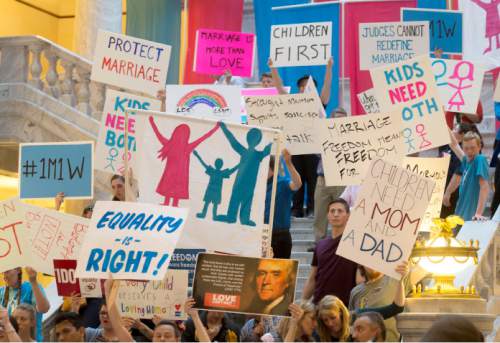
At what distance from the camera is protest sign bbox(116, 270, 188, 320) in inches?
372

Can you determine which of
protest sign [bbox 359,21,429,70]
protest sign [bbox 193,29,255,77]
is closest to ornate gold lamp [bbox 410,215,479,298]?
protest sign [bbox 359,21,429,70]

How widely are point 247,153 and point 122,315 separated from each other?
1.49 metres

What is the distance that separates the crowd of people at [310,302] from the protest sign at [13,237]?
0.13 m

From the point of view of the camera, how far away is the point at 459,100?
525 inches

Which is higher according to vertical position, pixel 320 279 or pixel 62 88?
pixel 62 88

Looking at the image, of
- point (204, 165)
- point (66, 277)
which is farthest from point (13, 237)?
point (204, 165)

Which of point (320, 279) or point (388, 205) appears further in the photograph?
point (320, 279)

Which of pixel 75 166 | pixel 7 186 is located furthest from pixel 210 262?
pixel 7 186

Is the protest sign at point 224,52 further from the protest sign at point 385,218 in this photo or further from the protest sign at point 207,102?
the protest sign at point 385,218

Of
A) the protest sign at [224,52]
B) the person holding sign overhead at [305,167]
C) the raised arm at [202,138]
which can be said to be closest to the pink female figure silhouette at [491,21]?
the protest sign at [224,52]

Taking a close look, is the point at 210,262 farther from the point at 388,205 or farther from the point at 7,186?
the point at 7,186

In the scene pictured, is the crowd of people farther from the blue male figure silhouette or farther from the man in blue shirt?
the blue male figure silhouette

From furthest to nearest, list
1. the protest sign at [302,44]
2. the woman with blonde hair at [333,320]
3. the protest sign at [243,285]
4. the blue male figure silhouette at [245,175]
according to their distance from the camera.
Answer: the protest sign at [302,44], the blue male figure silhouette at [245,175], the woman with blonde hair at [333,320], the protest sign at [243,285]

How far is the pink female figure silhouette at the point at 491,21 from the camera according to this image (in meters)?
17.0
